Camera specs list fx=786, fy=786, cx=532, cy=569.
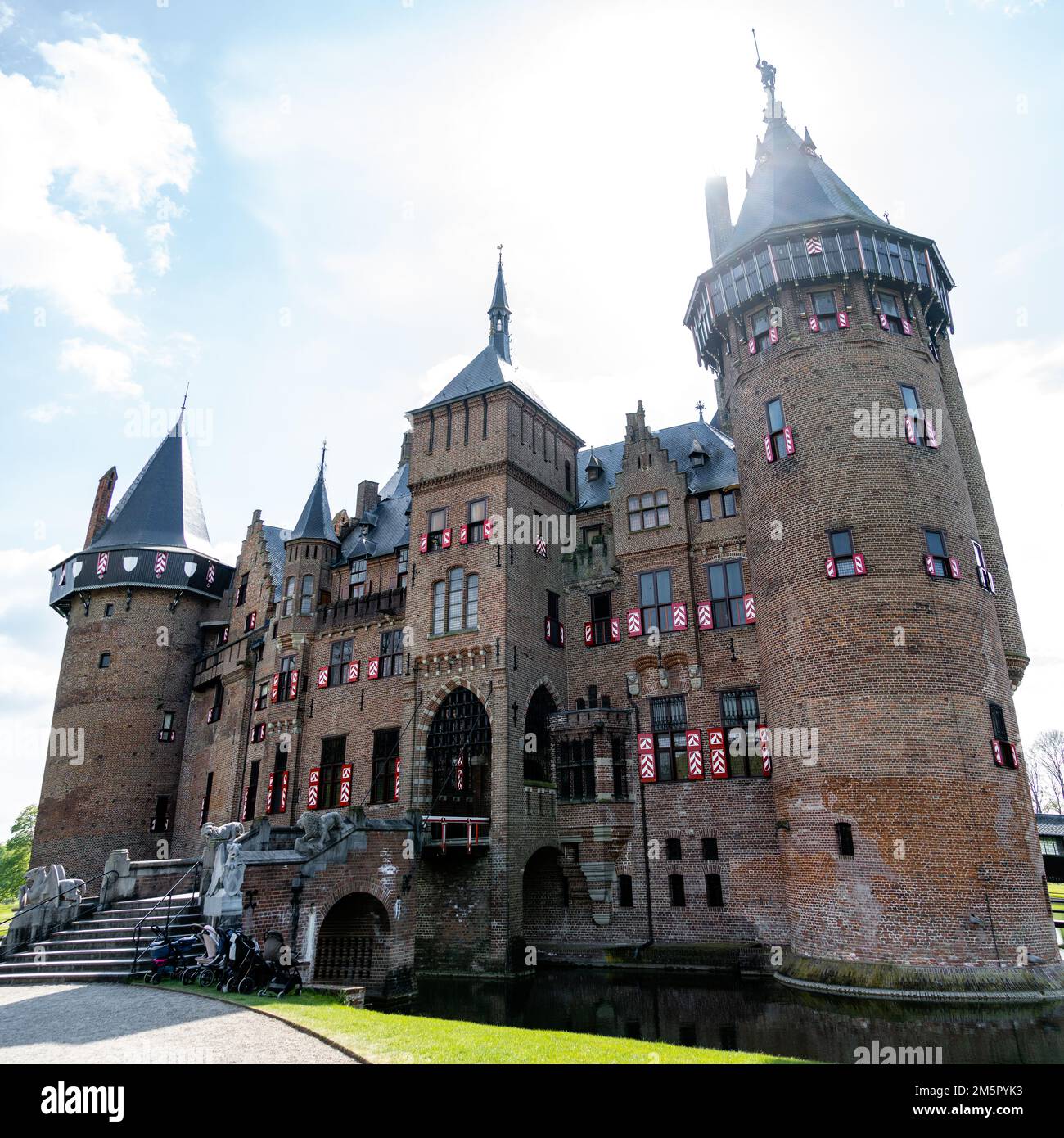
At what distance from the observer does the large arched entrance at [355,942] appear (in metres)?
17.3

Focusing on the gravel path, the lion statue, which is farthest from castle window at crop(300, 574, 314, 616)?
the gravel path

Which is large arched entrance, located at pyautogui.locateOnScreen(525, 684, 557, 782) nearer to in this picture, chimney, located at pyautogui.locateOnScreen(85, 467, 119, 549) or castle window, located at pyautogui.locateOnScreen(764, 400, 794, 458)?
castle window, located at pyautogui.locateOnScreen(764, 400, 794, 458)

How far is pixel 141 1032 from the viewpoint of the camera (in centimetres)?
964

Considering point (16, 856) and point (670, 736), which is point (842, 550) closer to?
point (670, 736)

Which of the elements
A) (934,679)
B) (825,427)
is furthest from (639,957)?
(825,427)

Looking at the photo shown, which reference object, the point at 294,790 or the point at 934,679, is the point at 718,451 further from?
the point at 294,790

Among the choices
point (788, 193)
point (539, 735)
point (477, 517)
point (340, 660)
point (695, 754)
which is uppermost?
point (788, 193)

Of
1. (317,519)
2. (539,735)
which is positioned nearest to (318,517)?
(317,519)

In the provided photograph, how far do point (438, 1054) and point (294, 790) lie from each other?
64.6 feet

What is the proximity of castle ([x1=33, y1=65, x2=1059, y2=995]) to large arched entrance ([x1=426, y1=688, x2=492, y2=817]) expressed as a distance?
112mm

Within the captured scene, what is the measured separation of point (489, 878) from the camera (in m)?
20.7

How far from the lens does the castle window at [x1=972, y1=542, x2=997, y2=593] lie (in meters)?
20.0

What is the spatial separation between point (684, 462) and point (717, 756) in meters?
9.68

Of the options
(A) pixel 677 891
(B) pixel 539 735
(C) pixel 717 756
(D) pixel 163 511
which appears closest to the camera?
(A) pixel 677 891
